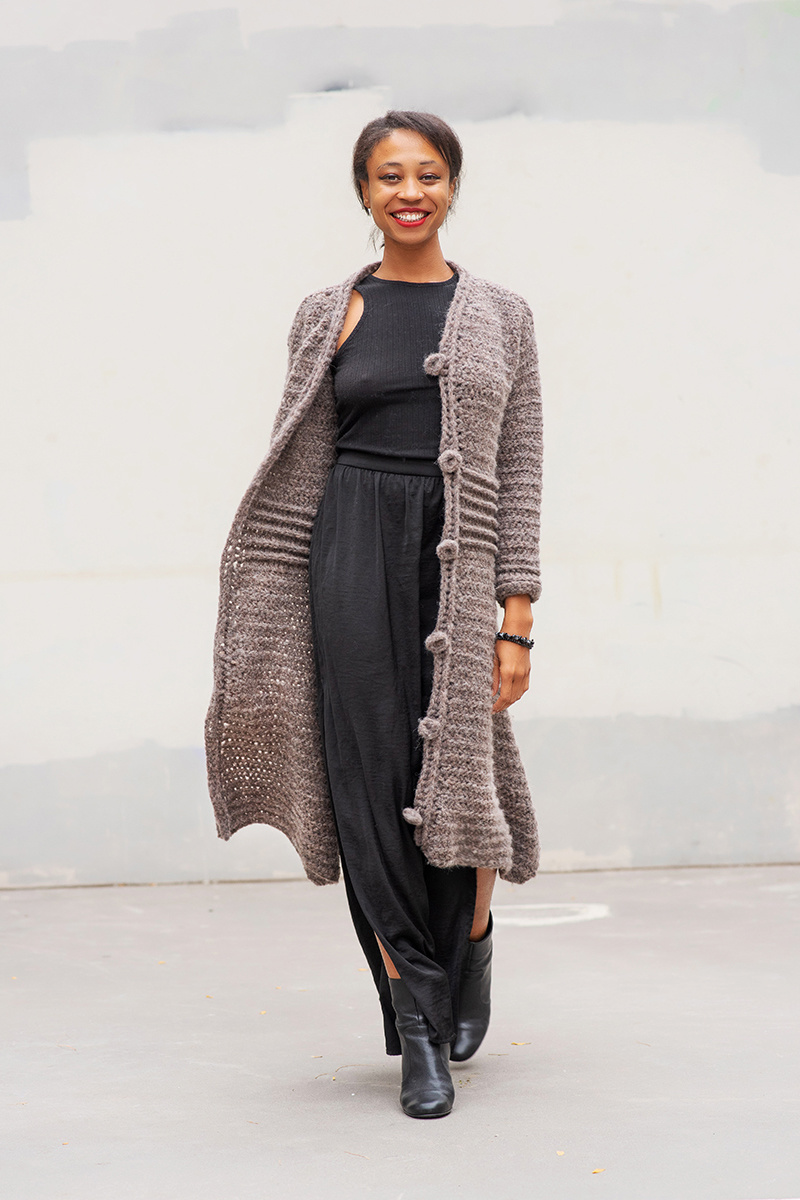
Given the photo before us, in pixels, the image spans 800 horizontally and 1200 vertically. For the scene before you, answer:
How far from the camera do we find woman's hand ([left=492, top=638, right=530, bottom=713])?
213 cm

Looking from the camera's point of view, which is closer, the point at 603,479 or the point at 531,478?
the point at 531,478

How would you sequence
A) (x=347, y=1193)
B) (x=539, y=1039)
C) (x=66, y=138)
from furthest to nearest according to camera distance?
(x=66, y=138) < (x=539, y=1039) < (x=347, y=1193)

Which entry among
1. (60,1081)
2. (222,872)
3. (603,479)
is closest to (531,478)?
(60,1081)

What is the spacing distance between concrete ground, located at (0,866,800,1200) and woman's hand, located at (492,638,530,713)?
67 cm

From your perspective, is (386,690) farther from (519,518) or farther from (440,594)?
(519,518)

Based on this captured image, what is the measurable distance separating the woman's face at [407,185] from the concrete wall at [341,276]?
2024 millimetres

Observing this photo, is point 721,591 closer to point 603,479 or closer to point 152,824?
point 603,479

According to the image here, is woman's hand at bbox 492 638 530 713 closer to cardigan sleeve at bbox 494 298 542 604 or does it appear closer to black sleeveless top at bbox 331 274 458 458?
cardigan sleeve at bbox 494 298 542 604

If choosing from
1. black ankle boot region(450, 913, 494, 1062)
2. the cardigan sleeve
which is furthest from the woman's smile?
black ankle boot region(450, 913, 494, 1062)

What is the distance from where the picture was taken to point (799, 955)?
3.05 metres

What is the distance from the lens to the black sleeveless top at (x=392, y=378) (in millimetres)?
2098

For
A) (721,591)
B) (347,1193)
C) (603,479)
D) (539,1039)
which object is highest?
(603,479)

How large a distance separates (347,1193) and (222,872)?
2.56 m

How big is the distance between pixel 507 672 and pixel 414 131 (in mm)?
958
